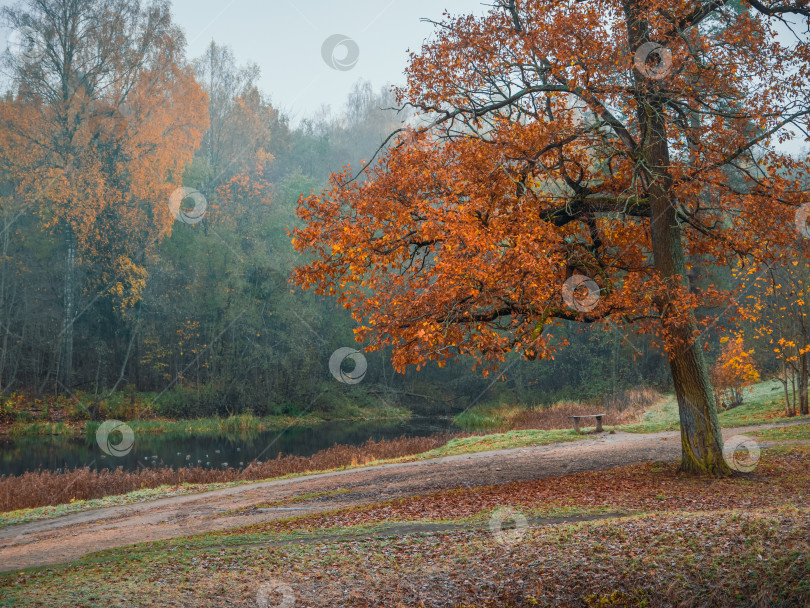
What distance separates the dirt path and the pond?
640cm

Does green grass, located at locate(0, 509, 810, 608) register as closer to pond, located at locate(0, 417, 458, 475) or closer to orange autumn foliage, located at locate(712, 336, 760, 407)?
pond, located at locate(0, 417, 458, 475)

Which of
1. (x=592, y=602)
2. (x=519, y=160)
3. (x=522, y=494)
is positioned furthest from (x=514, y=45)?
(x=592, y=602)

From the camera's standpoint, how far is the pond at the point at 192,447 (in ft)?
68.5

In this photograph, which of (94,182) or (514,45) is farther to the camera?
(94,182)

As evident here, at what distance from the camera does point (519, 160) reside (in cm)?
1094

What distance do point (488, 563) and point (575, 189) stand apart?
7562 millimetres

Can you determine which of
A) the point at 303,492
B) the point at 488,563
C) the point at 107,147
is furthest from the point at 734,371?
the point at 107,147

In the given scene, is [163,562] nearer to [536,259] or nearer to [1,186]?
[536,259]

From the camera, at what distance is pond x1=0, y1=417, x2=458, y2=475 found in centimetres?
2088

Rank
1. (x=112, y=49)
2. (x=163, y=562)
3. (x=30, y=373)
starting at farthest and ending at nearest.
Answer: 1. (x=30, y=373)
2. (x=112, y=49)
3. (x=163, y=562)

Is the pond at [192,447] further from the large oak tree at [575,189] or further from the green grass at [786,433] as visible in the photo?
the green grass at [786,433]

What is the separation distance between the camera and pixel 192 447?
25.3 meters

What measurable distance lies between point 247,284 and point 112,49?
13712 millimetres

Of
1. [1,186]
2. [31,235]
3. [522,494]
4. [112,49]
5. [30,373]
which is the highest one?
[112,49]
